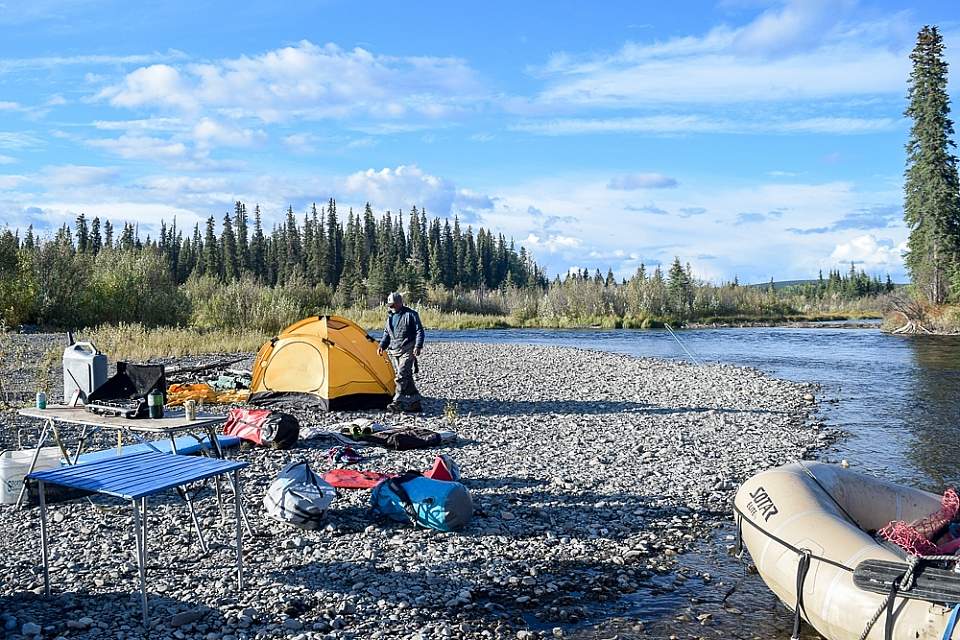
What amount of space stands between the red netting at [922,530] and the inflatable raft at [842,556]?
0.31ft

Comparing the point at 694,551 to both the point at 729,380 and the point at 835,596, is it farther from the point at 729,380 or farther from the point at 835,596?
the point at 729,380

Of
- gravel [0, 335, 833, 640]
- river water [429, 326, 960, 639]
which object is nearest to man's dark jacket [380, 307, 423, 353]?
gravel [0, 335, 833, 640]

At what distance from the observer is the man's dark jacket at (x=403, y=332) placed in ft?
38.2

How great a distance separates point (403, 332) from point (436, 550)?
6.27 metres

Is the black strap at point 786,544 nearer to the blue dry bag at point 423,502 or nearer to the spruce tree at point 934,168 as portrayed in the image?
the blue dry bag at point 423,502

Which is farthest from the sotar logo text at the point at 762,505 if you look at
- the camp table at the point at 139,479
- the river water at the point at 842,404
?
the camp table at the point at 139,479

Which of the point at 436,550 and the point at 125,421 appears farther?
the point at 125,421

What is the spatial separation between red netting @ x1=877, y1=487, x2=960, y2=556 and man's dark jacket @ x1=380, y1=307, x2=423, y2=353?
24.0ft

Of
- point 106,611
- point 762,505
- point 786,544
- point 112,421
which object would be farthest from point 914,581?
point 112,421

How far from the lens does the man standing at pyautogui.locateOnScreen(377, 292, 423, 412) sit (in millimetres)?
11641

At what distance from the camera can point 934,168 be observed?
39594 mm

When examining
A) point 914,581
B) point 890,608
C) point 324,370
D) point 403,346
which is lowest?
point 890,608

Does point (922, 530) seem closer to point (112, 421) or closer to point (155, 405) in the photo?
point (155, 405)

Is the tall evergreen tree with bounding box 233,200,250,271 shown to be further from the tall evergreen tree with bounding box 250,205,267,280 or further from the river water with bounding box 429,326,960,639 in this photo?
the river water with bounding box 429,326,960,639
